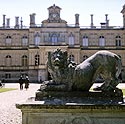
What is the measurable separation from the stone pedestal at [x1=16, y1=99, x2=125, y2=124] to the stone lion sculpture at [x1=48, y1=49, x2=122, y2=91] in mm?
817

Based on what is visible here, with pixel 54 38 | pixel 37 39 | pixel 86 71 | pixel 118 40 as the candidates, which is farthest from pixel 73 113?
pixel 118 40

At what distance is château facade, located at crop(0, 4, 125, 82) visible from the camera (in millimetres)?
57125

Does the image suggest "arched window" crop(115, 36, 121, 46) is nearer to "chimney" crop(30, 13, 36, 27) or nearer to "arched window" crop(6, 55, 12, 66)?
"chimney" crop(30, 13, 36, 27)

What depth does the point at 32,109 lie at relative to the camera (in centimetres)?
588

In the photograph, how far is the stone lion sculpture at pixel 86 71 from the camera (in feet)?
21.8

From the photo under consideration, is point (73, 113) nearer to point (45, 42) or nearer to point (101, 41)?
point (45, 42)

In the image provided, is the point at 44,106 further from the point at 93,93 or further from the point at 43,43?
the point at 43,43

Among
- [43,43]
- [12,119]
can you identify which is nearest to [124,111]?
[12,119]

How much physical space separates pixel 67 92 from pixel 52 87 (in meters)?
0.33

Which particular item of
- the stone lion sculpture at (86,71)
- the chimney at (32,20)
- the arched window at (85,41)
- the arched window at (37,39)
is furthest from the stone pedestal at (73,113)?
the arched window at (85,41)

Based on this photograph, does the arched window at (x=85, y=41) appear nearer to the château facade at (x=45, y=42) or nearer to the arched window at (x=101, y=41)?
the château facade at (x=45, y=42)

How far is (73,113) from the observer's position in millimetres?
5875

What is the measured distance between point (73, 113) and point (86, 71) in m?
1.15

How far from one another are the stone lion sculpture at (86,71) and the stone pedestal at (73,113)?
82 cm
